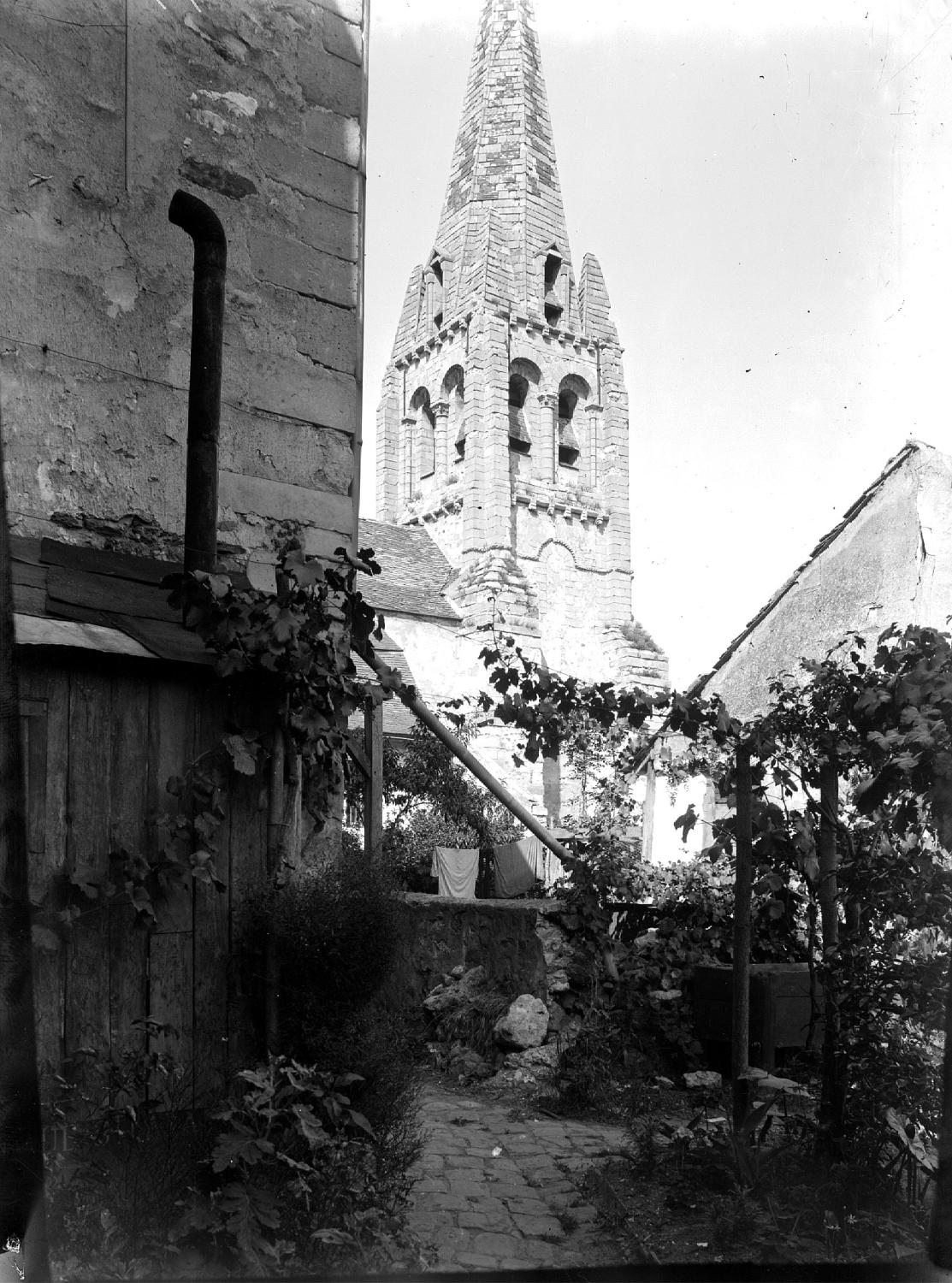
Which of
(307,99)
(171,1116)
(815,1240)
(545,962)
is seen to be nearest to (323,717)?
(171,1116)

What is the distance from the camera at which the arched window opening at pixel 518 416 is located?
32906 mm

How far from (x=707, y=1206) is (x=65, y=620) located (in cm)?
286

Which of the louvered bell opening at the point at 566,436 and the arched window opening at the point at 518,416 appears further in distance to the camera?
the louvered bell opening at the point at 566,436

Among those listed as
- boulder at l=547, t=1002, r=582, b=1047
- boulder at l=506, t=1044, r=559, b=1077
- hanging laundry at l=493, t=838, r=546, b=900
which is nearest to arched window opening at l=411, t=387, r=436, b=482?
hanging laundry at l=493, t=838, r=546, b=900

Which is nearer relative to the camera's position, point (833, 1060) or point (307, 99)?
point (833, 1060)

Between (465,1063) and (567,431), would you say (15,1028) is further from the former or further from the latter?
(567,431)

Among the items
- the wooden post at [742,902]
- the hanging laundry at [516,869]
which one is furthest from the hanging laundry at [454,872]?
the wooden post at [742,902]

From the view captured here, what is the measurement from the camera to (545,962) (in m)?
6.93

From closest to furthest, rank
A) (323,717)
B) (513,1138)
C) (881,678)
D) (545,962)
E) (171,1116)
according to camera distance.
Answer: (171,1116) < (323,717) < (881,678) < (513,1138) < (545,962)

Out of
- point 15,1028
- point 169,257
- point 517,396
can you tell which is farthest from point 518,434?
point 15,1028

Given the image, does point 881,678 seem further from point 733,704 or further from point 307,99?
point 733,704

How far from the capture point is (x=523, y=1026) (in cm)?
678

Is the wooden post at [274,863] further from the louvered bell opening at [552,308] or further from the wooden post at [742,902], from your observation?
the louvered bell opening at [552,308]

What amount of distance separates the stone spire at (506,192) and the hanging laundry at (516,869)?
20.8m
